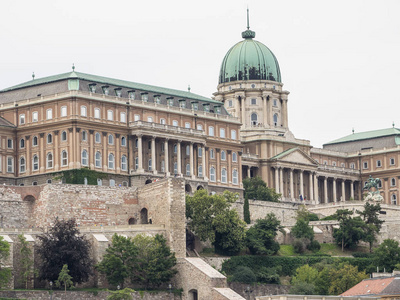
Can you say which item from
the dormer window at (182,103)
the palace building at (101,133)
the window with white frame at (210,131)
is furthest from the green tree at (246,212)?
the dormer window at (182,103)

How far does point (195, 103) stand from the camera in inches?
7456

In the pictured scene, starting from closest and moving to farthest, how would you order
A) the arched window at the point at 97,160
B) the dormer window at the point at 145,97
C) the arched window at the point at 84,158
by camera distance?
the arched window at the point at 84,158 < the arched window at the point at 97,160 < the dormer window at the point at 145,97

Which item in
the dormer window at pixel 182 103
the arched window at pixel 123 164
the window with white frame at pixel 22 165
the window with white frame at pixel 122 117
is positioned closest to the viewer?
the window with white frame at pixel 22 165

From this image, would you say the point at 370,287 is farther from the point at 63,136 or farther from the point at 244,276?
the point at 63,136

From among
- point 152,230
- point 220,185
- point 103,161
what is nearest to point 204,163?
point 220,185

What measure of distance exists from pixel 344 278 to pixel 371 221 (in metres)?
27.3

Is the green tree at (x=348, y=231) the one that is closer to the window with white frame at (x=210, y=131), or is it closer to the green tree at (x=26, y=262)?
the window with white frame at (x=210, y=131)

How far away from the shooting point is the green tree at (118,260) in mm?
136913

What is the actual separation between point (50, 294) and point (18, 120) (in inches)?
1958

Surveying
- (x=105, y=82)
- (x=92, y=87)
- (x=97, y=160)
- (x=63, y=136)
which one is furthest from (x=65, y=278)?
(x=105, y=82)

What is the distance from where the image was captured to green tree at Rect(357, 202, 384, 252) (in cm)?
16775

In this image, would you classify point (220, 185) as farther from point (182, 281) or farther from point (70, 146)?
point (182, 281)

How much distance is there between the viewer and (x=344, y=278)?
146500mm

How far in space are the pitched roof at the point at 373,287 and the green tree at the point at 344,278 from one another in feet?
24.5
